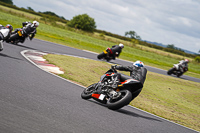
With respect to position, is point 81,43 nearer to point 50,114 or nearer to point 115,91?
point 115,91

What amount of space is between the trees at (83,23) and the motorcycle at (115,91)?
262 ft

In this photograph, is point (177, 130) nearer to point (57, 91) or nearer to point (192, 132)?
point (192, 132)

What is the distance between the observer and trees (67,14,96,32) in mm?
87188

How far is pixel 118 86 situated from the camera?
7.29 metres

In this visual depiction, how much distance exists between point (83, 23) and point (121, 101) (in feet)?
270

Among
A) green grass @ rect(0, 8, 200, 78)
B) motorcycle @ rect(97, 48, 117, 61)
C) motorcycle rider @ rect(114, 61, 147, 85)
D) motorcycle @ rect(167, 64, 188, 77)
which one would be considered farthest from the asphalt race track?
green grass @ rect(0, 8, 200, 78)

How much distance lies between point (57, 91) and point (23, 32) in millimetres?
10766

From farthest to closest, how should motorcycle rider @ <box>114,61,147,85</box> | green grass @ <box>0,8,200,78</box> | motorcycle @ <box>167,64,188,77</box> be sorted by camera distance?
green grass @ <box>0,8,200,78</box> → motorcycle @ <box>167,64,188,77</box> → motorcycle rider @ <box>114,61,147,85</box>

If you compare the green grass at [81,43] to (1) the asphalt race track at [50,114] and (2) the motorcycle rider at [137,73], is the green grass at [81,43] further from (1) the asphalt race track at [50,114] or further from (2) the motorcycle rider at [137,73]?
(2) the motorcycle rider at [137,73]

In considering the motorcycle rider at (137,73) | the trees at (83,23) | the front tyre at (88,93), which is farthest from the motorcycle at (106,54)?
the trees at (83,23)

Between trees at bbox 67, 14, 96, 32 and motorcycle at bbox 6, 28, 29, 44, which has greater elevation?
trees at bbox 67, 14, 96, 32

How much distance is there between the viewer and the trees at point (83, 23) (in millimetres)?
87188

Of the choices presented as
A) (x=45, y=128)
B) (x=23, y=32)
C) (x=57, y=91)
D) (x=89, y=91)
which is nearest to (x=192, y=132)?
(x=89, y=91)

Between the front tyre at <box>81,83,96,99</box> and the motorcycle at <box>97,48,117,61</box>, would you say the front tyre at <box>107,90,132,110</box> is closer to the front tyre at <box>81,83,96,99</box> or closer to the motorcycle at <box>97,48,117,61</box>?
the front tyre at <box>81,83,96,99</box>
